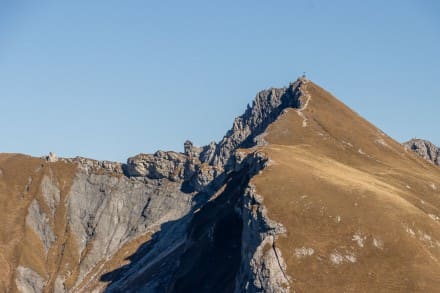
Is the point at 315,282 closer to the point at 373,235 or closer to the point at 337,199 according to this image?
the point at 373,235

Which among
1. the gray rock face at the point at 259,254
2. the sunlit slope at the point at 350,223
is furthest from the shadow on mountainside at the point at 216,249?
the sunlit slope at the point at 350,223

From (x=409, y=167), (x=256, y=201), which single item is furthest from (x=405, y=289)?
(x=409, y=167)

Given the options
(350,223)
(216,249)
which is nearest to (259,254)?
(350,223)

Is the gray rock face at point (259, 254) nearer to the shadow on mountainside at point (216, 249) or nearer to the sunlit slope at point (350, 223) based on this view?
the sunlit slope at point (350, 223)

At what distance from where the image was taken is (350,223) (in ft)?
383

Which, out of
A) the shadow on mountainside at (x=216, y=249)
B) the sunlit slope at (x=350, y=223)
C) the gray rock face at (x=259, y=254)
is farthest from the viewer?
the shadow on mountainside at (x=216, y=249)

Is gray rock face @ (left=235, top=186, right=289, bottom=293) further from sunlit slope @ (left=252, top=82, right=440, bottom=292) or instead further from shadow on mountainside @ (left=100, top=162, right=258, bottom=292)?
shadow on mountainside @ (left=100, top=162, right=258, bottom=292)

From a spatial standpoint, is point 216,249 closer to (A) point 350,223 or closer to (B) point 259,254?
(B) point 259,254

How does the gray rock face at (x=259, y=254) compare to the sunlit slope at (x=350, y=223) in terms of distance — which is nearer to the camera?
the sunlit slope at (x=350, y=223)

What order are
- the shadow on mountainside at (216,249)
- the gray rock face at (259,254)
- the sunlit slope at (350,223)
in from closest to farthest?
the sunlit slope at (350,223)
the gray rock face at (259,254)
the shadow on mountainside at (216,249)

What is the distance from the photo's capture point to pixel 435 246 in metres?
114

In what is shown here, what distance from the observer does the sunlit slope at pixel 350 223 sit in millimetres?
104688

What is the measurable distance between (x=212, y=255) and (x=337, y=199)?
41577 millimetres

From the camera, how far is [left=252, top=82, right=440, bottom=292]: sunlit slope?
104688 mm
